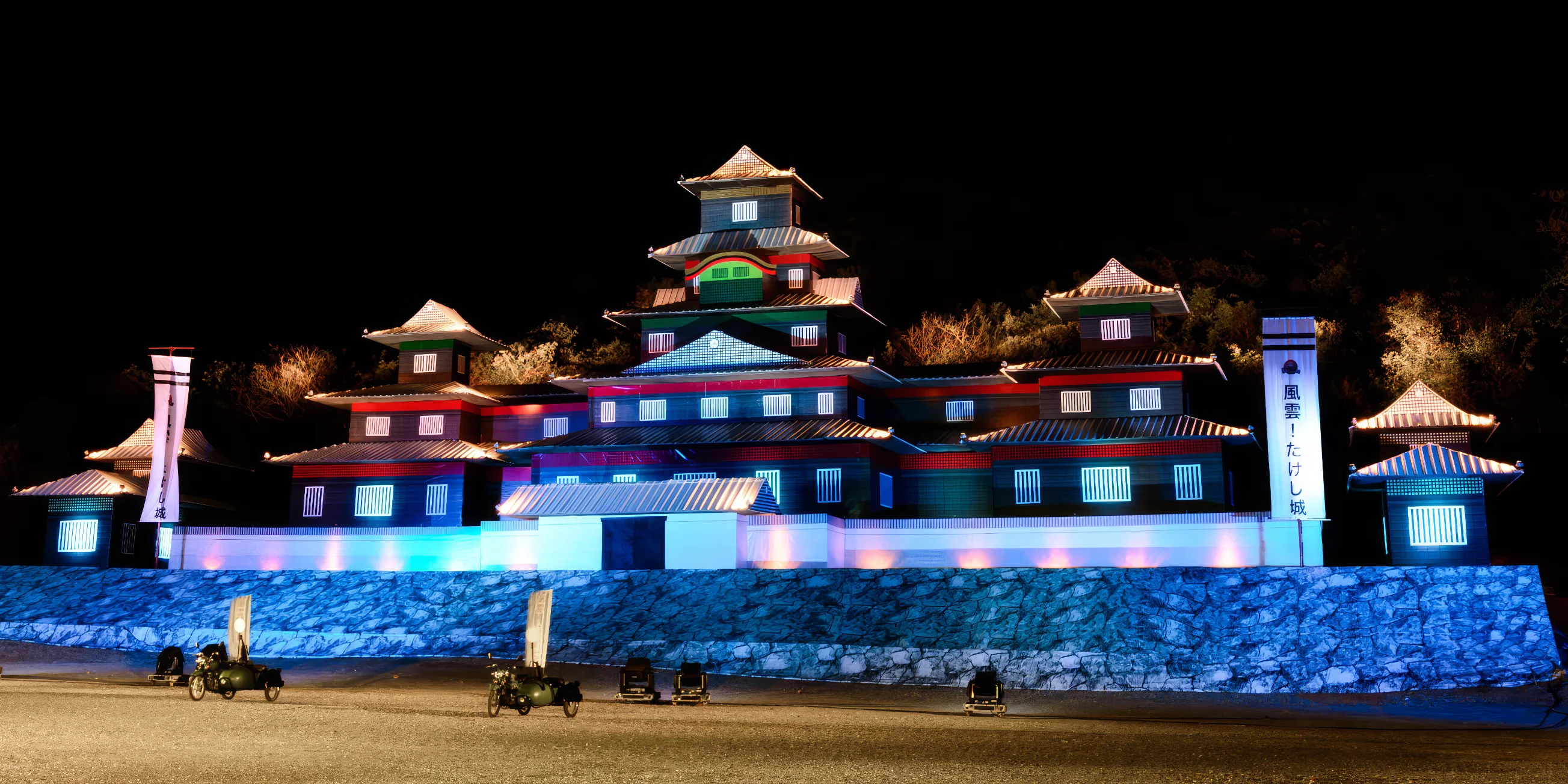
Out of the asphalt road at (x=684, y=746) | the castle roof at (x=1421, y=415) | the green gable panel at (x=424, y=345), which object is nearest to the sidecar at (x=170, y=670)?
the asphalt road at (x=684, y=746)

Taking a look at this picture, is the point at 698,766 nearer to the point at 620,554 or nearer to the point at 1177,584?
the point at 1177,584

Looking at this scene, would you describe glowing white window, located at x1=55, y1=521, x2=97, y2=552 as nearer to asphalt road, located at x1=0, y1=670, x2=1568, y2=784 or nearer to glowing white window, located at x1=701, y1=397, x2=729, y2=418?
glowing white window, located at x1=701, y1=397, x2=729, y2=418

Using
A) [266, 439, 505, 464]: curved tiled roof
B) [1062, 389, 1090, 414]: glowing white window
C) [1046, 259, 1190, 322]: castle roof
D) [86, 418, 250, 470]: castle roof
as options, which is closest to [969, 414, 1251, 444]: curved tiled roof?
[1062, 389, 1090, 414]: glowing white window

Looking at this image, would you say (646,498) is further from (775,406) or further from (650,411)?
(650,411)

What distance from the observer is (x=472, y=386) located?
2227 inches

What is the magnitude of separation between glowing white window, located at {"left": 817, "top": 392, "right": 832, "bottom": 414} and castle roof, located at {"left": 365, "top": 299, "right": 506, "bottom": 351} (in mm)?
16080

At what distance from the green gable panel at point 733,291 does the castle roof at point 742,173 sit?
416 centimetres

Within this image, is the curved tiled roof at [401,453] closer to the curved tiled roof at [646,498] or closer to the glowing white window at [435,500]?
the glowing white window at [435,500]

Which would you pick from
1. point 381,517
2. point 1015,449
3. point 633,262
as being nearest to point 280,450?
point 381,517

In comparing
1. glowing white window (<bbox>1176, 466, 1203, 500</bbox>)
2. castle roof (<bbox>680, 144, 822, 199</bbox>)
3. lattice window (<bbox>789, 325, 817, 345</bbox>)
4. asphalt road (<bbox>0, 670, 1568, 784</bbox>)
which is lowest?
asphalt road (<bbox>0, 670, 1568, 784</bbox>)

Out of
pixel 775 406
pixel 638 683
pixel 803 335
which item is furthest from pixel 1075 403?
pixel 638 683

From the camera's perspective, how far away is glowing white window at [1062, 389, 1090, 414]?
157ft

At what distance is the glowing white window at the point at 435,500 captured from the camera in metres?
51.3

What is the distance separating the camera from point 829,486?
153ft
